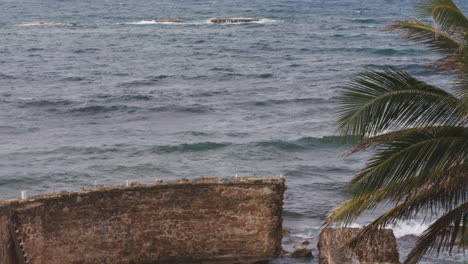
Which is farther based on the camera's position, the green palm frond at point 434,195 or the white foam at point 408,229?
the white foam at point 408,229

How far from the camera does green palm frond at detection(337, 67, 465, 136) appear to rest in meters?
9.47

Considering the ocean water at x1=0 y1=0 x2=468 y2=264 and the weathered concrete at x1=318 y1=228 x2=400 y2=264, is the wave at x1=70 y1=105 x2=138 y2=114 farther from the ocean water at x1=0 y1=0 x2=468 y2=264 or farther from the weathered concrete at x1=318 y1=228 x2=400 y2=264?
the weathered concrete at x1=318 y1=228 x2=400 y2=264

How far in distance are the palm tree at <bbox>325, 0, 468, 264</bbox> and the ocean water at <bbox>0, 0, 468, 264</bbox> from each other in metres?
1.45

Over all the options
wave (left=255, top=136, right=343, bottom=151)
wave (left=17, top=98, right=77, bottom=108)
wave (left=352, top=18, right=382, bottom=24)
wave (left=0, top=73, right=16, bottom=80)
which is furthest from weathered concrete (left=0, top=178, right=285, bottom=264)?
wave (left=352, top=18, right=382, bottom=24)

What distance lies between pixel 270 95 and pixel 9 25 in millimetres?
58999

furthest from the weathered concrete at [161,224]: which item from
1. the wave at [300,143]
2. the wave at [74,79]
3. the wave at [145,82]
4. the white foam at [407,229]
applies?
the wave at [74,79]

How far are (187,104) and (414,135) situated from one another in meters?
36.3

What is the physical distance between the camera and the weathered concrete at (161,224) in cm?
1683

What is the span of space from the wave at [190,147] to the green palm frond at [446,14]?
2610 cm

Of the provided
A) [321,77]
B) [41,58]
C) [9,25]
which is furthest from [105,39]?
[321,77]

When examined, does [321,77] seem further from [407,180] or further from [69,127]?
[407,180]

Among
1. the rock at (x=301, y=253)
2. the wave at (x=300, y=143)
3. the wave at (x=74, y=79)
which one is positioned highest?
the wave at (x=74, y=79)

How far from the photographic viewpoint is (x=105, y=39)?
7975cm

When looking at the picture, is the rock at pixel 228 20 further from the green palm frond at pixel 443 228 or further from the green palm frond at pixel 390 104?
the green palm frond at pixel 443 228
